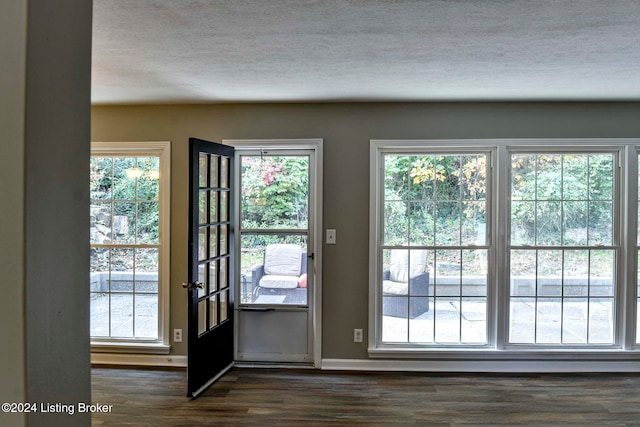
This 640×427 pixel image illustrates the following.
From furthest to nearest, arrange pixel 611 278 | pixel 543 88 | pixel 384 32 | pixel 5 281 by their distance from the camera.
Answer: pixel 611 278, pixel 543 88, pixel 384 32, pixel 5 281

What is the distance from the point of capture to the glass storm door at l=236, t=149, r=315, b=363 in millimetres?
3766

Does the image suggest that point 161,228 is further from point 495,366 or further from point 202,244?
point 495,366

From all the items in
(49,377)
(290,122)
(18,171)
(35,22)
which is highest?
(290,122)

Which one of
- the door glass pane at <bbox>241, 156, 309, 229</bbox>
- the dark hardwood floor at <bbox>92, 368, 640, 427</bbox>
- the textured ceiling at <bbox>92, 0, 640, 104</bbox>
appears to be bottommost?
the dark hardwood floor at <bbox>92, 368, 640, 427</bbox>

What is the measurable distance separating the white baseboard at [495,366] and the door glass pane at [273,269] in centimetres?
82

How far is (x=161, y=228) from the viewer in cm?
370

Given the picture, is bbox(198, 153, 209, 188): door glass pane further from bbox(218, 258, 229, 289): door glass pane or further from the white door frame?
bbox(218, 258, 229, 289): door glass pane

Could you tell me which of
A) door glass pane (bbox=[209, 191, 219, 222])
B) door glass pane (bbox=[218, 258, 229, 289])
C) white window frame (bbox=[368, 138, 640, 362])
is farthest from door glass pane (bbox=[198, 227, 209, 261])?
white window frame (bbox=[368, 138, 640, 362])

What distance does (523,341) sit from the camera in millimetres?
3605

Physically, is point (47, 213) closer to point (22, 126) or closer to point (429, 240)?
point (22, 126)

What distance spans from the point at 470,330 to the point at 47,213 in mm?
3689

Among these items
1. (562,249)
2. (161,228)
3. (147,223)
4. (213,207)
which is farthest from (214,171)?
(562,249)

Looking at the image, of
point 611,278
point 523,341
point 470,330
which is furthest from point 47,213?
point 611,278

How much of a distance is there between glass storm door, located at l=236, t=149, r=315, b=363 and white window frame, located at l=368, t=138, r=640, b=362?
61cm
